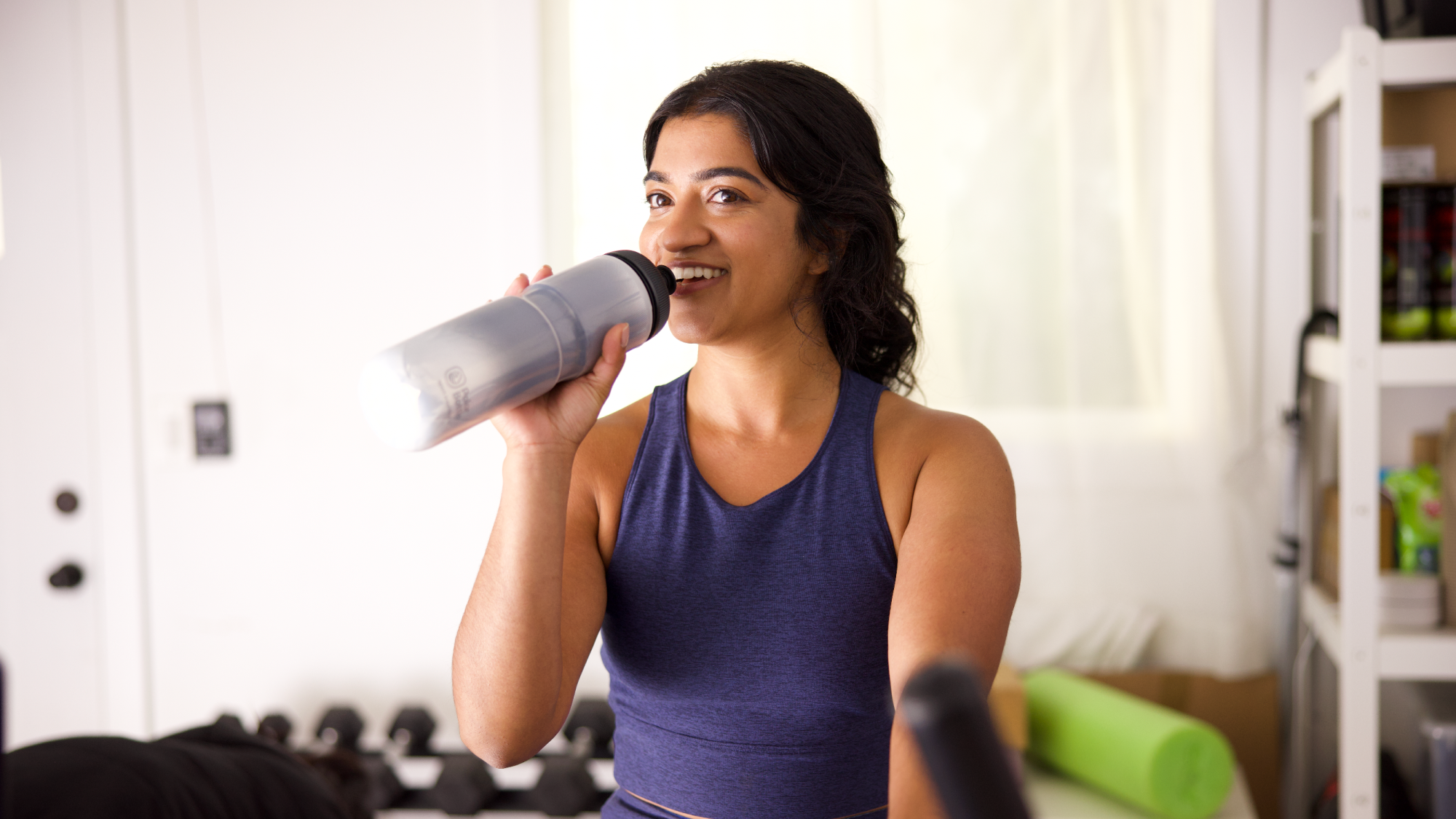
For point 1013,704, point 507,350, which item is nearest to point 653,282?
point 507,350

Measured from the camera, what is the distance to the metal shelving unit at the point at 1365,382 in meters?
1.51

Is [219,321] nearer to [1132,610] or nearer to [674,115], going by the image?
[674,115]

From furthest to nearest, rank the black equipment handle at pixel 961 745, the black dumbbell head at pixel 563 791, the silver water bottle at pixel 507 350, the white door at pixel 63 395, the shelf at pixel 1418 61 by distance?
the white door at pixel 63 395
the black dumbbell head at pixel 563 791
the shelf at pixel 1418 61
the silver water bottle at pixel 507 350
the black equipment handle at pixel 961 745

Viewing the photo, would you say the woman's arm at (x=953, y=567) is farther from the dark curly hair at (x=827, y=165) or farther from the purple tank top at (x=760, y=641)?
the dark curly hair at (x=827, y=165)

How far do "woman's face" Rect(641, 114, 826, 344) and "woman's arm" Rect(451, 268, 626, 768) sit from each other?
6.0 inches

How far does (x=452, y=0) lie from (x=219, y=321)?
829 mm

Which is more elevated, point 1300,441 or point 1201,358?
point 1201,358

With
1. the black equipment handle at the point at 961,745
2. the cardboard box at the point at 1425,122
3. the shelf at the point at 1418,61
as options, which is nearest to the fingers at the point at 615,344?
the black equipment handle at the point at 961,745

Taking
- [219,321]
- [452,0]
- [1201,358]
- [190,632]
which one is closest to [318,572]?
[190,632]

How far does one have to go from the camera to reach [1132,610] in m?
1.92

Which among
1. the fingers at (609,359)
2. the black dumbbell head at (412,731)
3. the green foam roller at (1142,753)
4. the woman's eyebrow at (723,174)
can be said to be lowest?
the black dumbbell head at (412,731)

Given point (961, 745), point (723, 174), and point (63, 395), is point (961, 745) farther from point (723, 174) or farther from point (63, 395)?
point (63, 395)

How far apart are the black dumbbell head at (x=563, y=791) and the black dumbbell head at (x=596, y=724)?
0.26 feet

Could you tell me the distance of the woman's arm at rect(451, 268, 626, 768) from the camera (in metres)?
0.82
